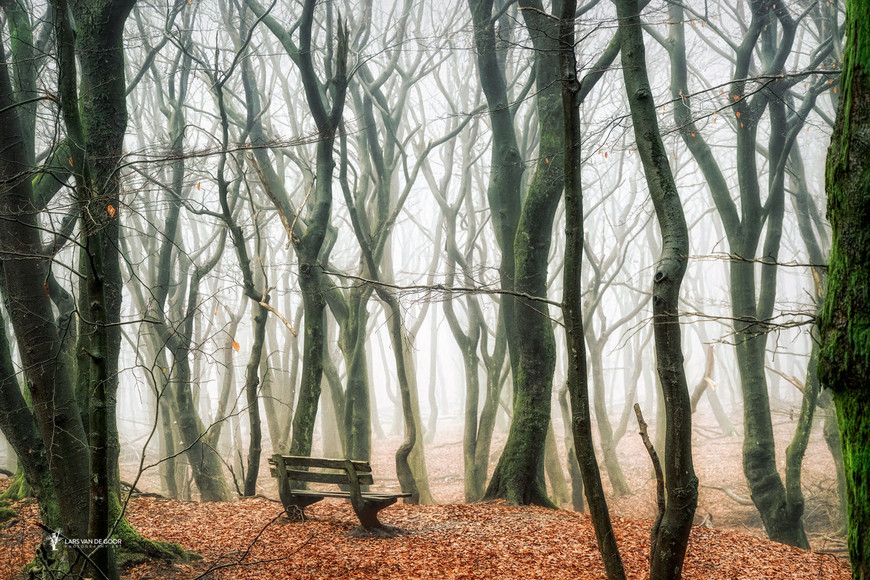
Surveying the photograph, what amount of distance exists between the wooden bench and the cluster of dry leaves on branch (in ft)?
0.83

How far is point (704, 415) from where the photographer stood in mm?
28656

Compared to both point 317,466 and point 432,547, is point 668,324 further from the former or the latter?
point 317,466

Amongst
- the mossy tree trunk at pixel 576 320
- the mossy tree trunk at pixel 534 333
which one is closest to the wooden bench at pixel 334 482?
the mossy tree trunk at pixel 534 333

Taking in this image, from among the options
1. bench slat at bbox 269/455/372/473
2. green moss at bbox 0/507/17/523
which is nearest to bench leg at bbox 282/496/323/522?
bench slat at bbox 269/455/372/473

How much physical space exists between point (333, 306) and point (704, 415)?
958 inches

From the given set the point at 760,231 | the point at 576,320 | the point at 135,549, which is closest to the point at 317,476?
the point at 135,549

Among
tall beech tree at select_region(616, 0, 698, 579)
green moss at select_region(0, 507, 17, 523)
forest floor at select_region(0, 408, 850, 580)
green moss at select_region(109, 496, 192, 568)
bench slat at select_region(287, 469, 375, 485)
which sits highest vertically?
tall beech tree at select_region(616, 0, 698, 579)

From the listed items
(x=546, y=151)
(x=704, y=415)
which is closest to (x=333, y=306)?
(x=546, y=151)

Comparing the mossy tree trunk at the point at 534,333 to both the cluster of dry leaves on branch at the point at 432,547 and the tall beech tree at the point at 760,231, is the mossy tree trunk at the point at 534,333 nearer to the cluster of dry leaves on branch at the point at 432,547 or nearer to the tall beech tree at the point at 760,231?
the cluster of dry leaves on branch at the point at 432,547

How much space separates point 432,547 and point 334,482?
1594mm

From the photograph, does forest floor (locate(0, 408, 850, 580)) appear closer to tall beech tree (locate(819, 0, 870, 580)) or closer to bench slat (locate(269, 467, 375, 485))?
bench slat (locate(269, 467, 375, 485))

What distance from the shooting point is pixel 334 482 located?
689 centimetres

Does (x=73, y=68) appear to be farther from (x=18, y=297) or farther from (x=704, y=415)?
(x=704, y=415)

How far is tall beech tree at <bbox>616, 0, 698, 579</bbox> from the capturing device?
4113 millimetres
